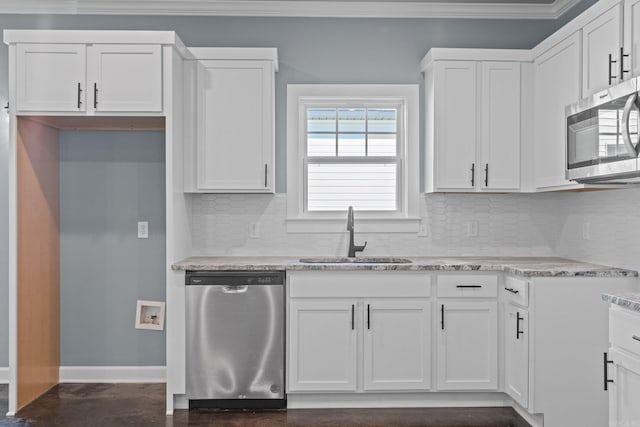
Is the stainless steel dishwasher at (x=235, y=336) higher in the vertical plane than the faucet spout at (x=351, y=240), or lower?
lower

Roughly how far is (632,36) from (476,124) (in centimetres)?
124

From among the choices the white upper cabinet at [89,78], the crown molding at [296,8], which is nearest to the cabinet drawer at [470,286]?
the crown molding at [296,8]

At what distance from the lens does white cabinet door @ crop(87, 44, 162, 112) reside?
346 centimetres

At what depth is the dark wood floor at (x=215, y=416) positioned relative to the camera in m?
3.30

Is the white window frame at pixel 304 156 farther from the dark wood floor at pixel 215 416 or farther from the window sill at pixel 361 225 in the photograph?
the dark wood floor at pixel 215 416

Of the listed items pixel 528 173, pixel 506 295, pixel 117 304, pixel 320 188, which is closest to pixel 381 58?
pixel 320 188

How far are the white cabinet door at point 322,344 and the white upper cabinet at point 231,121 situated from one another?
3.00 ft

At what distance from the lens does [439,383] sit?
352 centimetres

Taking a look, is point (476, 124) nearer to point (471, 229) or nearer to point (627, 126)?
point (471, 229)

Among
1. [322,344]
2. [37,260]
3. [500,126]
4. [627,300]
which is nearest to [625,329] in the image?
[627,300]

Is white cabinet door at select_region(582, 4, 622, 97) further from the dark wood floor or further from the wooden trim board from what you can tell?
the wooden trim board

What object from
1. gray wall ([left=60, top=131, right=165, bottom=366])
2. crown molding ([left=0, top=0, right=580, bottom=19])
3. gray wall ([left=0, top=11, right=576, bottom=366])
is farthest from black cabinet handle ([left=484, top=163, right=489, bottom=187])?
gray wall ([left=60, top=131, right=165, bottom=366])

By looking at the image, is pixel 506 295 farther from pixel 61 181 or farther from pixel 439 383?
pixel 61 181

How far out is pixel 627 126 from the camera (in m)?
2.30
